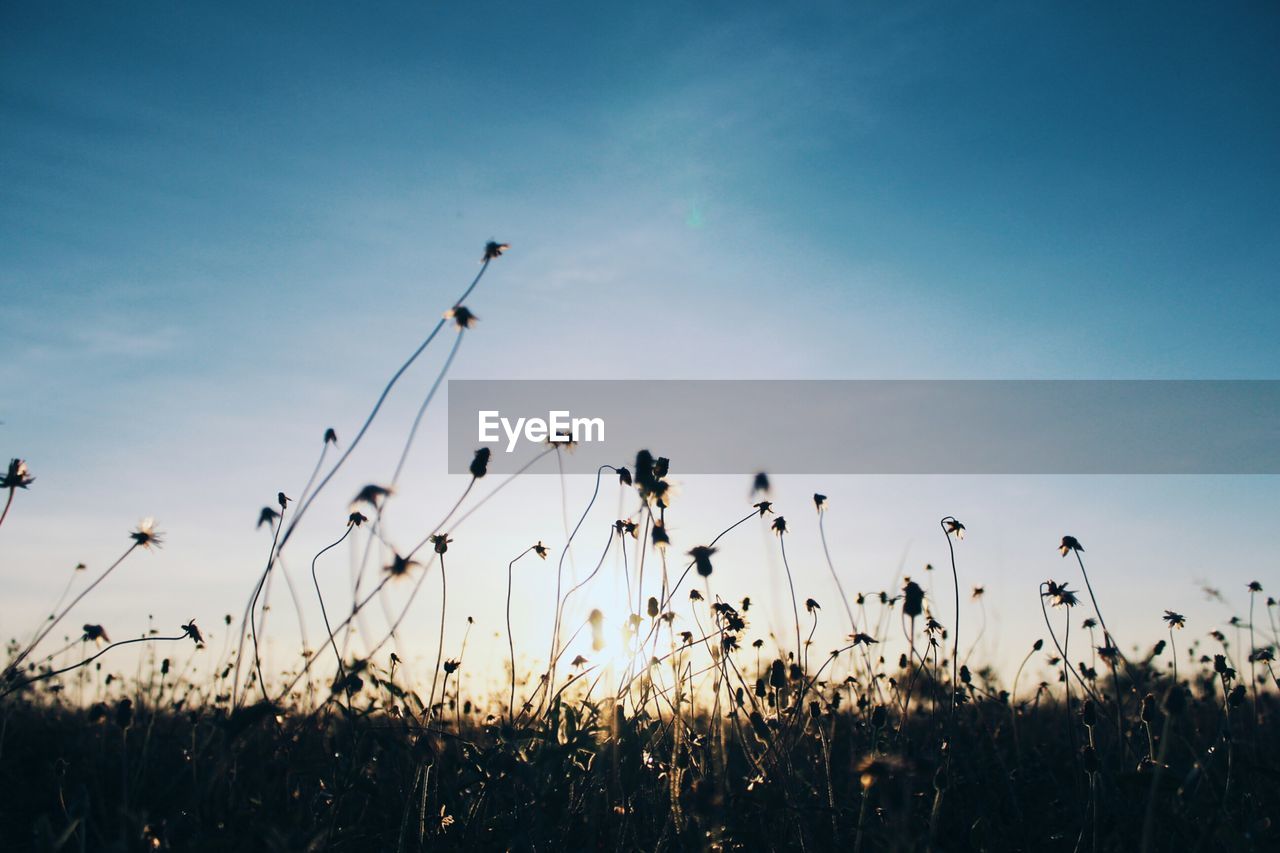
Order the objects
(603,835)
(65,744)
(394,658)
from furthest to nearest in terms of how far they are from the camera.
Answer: (65,744) < (394,658) < (603,835)

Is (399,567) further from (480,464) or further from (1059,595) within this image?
(1059,595)

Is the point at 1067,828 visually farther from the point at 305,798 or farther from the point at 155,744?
the point at 155,744

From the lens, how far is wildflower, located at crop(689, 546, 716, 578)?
3078 millimetres

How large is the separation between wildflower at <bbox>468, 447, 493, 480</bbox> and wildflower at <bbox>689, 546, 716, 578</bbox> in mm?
886

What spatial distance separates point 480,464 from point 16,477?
1.69 m

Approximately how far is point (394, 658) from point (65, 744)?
2639 mm

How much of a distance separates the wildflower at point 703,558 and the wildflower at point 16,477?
99.3 inches

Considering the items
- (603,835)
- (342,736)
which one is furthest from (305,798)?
(603,835)

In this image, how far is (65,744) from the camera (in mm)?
5336

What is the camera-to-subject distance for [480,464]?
318 centimetres

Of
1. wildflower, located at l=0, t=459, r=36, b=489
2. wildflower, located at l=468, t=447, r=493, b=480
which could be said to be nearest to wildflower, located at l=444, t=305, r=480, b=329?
wildflower, located at l=468, t=447, r=493, b=480

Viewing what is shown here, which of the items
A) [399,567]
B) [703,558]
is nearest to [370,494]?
[399,567]

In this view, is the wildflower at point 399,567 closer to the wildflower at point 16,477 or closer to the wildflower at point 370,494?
the wildflower at point 370,494

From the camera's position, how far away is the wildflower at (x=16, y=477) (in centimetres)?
300
